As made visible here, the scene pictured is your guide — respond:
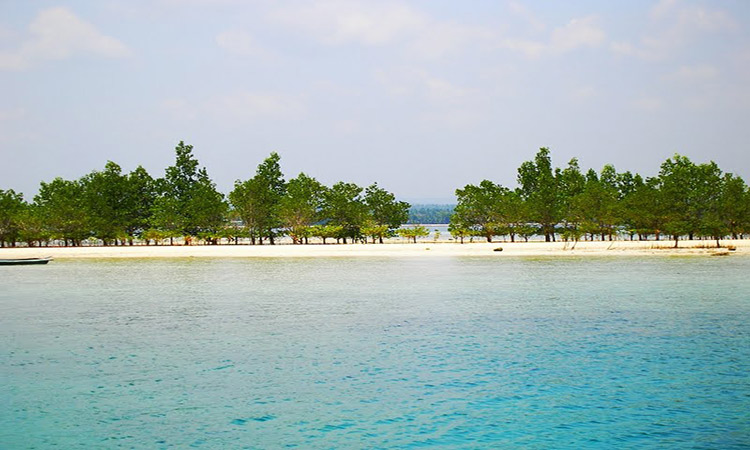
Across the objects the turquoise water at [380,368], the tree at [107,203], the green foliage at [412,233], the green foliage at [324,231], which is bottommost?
the turquoise water at [380,368]

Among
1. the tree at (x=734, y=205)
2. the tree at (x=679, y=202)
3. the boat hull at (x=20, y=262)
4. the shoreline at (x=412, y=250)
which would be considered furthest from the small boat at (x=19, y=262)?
the tree at (x=734, y=205)

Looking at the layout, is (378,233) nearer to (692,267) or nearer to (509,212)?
(509,212)

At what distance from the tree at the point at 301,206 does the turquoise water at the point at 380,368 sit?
3183 cm

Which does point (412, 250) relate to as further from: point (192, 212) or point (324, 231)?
point (192, 212)

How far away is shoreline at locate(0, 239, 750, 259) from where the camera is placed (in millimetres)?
54656

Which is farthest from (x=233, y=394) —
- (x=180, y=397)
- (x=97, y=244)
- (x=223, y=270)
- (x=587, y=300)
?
(x=97, y=244)

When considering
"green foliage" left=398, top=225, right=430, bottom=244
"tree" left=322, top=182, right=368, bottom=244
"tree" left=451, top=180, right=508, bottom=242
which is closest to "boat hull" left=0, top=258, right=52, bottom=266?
"tree" left=322, top=182, right=368, bottom=244

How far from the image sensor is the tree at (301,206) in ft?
206

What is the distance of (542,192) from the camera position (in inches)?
2464

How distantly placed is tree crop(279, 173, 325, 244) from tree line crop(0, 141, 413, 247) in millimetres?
100

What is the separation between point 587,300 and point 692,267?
1894 centimetres

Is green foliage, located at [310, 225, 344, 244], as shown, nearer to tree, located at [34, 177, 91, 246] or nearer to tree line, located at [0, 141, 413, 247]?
tree line, located at [0, 141, 413, 247]

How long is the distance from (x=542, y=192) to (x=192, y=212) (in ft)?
115

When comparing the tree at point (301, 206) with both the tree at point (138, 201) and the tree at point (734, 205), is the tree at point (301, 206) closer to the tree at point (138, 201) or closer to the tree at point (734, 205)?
the tree at point (138, 201)
